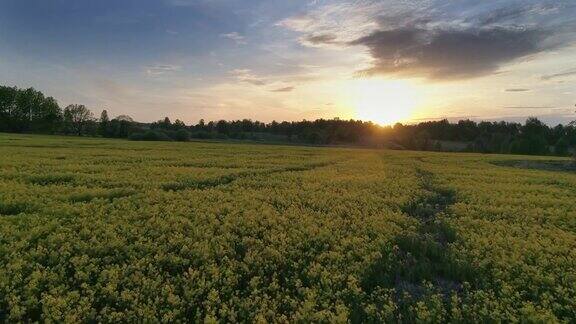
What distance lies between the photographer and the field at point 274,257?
8.40 meters

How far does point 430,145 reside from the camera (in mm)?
138750

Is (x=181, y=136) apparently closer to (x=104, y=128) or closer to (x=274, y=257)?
(x=104, y=128)

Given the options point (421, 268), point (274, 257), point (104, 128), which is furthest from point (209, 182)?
point (104, 128)

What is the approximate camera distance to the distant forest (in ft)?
404

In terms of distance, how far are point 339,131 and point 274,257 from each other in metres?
158

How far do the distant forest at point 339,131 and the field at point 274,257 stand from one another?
94.3m

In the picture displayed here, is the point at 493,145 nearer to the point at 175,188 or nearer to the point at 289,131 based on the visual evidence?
the point at 289,131

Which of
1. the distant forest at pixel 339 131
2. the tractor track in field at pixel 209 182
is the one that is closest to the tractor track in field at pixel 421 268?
the tractor track in field at pixel 209 182

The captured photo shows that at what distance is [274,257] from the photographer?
36.3ft

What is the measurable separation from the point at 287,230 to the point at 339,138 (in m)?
149

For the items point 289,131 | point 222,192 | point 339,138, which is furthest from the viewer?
point 289,131

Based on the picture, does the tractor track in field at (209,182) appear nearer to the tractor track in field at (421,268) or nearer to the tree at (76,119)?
the tractor track in field at (421,268)

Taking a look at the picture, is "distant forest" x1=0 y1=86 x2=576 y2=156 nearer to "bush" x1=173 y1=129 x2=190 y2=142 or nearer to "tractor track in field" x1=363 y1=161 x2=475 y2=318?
"bush" x1=173 y1=129 x2=190 y2=142

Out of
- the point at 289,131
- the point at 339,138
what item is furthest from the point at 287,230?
the point at 289,131
